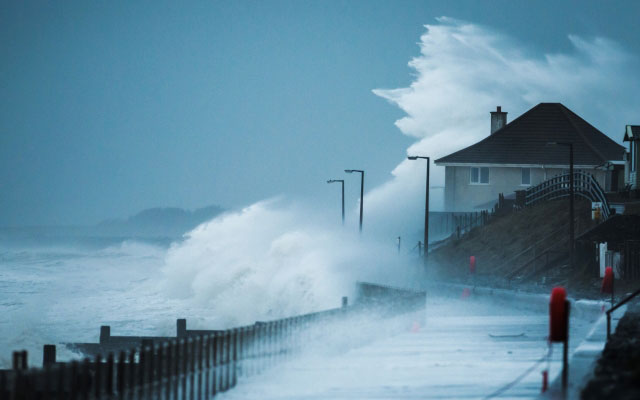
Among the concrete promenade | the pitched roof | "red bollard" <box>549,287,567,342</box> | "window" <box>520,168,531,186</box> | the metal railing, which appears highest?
the pitched roof

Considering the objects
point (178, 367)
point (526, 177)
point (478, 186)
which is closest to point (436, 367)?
point (178, 367)

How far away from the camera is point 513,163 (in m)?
75.0

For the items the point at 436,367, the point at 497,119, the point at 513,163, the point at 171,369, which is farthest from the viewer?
the point at 497,119

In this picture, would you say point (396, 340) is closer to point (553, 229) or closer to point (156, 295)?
point (553, 229)

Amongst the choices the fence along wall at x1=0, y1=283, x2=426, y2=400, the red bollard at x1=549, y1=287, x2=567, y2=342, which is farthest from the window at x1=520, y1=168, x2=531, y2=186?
the red bollard at x1=549, y1=287, x2=567, y2=342

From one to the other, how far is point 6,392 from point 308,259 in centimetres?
4143

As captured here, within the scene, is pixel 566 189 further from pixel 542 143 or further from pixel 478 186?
pixel 542 143

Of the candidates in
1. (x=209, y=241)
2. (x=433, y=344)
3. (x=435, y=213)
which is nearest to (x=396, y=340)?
(x=433, y=344)

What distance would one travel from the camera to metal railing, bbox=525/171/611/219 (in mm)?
52719

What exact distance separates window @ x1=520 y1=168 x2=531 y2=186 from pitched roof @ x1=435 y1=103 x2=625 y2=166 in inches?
30.5

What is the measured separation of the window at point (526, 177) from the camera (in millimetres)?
75438

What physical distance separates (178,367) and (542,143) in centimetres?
6589

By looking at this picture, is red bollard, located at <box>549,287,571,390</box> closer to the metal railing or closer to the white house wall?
the metal railing

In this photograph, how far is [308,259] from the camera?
51844 mm
